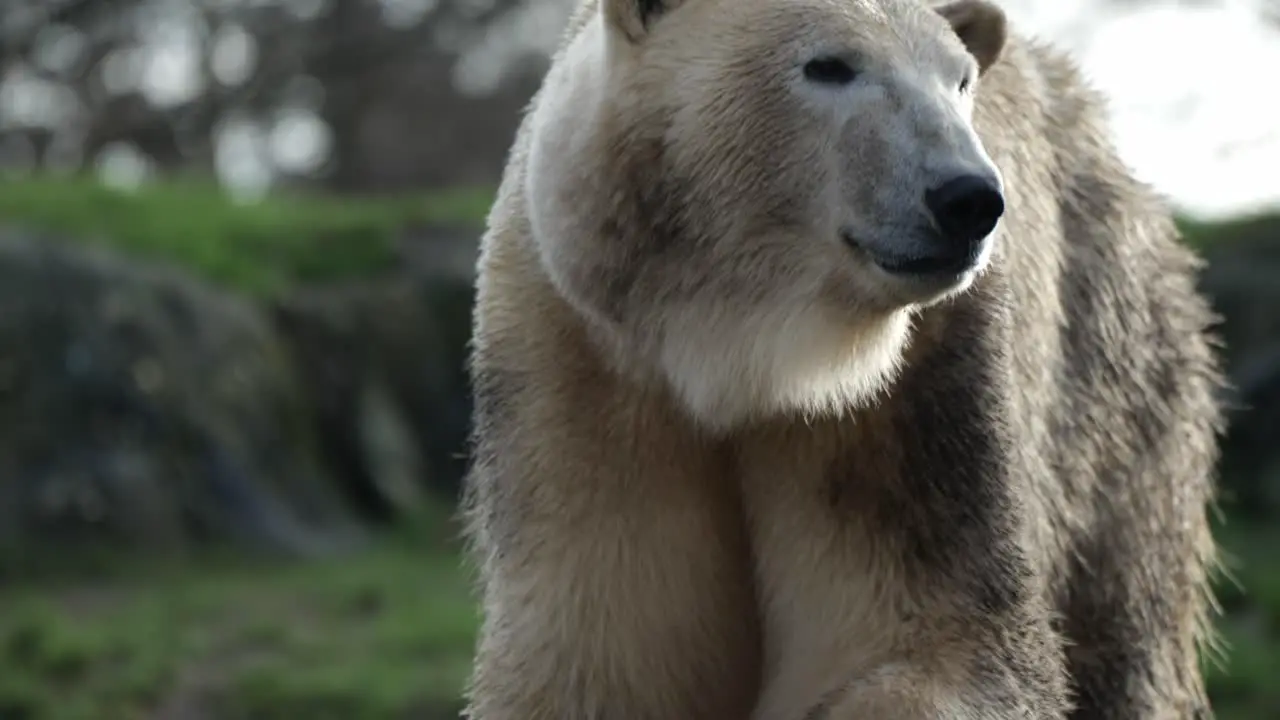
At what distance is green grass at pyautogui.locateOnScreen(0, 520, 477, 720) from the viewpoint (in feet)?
25.2

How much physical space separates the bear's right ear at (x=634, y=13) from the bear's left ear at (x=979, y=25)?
49 cm

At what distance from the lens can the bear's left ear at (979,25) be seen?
373 cm

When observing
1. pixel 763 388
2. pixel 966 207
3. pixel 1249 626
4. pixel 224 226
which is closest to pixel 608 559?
pixel 763 388

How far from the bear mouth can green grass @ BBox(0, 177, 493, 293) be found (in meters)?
7.95

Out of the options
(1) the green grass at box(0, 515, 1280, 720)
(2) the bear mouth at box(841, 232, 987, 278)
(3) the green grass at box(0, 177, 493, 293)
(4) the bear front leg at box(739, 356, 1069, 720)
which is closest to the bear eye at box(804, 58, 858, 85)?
(2) the bear mouth at box(841, 232, 987, 278)

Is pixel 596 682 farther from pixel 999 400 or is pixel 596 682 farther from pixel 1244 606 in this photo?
→ pixel 1244 606

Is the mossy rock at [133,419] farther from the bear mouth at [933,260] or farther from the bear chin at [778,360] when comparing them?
the bear mouth at [933,260]

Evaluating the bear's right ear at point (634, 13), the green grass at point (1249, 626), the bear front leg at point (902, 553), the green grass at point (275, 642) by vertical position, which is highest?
the bear's right ear at point (634, 13)

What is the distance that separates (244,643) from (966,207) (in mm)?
5767

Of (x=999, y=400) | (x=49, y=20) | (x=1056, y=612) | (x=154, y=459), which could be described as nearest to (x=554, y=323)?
(x=999, y=400)

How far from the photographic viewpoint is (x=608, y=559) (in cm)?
381

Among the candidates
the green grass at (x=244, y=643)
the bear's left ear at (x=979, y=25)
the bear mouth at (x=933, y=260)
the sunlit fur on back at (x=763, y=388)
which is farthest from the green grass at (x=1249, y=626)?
the bear mouth at (x=933, y=260)

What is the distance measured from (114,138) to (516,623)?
14.8 m

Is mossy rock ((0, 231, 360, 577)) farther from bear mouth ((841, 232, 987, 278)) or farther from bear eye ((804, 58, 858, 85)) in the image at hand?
bear mouth ((841, 232, 987, 278))
